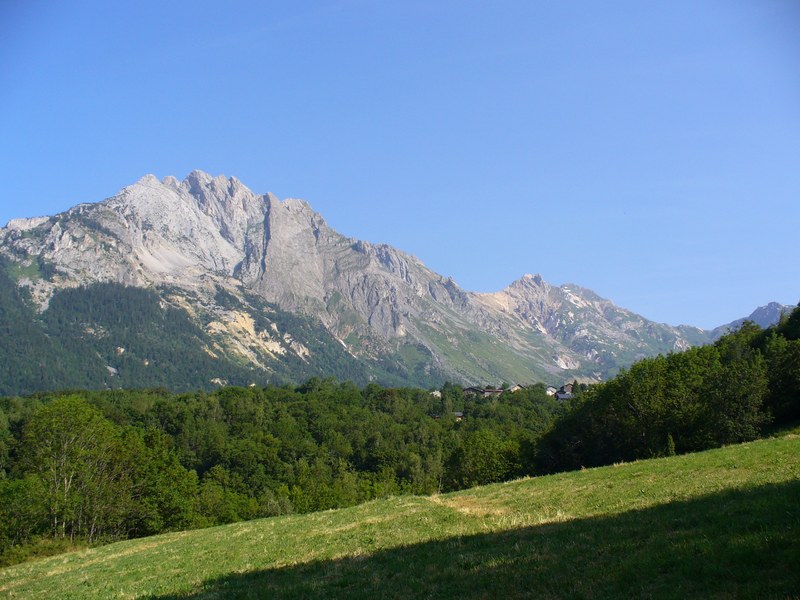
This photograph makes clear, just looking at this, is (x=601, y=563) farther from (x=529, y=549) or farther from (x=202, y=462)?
(x=202, y=462)

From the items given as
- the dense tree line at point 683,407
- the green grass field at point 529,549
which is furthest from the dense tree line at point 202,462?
the green grass field at point 529,549

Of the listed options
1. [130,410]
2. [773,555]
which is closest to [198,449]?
[130,410]

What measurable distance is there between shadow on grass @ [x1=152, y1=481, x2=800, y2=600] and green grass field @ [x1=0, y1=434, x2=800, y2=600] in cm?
5

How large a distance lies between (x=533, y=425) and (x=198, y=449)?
325ft

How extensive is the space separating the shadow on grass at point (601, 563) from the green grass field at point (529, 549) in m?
0.05

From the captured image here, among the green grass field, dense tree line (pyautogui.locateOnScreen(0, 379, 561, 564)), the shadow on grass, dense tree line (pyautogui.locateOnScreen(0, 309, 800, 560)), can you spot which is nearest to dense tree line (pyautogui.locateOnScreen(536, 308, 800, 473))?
dense tree line (pyautogui.locateOnScreen(0, 309, 800, 560))

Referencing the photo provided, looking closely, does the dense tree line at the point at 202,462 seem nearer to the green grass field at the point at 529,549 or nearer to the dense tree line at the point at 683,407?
the dense tree line at the point at 683,407

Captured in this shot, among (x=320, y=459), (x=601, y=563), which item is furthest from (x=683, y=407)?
(x=320, y=459)

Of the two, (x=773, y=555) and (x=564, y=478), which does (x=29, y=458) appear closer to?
(x=564, y=478)

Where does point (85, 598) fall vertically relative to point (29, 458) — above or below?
below

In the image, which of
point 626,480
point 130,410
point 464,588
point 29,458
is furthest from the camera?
point 130,410

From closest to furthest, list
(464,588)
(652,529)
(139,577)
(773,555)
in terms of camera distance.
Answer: (773,555) → (464,588) → (652,529) → (139,577)

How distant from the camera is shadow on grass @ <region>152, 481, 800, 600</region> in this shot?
1288 centimetres

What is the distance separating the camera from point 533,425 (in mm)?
197250
